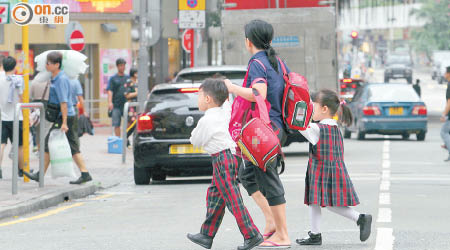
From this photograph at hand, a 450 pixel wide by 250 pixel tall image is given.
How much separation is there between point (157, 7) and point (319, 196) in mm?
18647

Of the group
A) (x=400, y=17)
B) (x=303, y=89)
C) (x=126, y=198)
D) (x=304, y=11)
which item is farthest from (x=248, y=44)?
(x=400, y=17)

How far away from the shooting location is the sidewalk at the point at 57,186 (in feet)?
39.6

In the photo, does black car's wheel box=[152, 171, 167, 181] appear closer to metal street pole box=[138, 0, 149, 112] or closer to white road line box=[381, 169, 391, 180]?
white road line box=[381, 169, 391, 180]

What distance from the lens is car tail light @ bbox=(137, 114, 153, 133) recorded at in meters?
14.9

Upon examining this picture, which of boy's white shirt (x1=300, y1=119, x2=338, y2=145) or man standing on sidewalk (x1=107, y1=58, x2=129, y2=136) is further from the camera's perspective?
man standing on sidewalk (x1=107, y1=58, x2=129, y2=136)

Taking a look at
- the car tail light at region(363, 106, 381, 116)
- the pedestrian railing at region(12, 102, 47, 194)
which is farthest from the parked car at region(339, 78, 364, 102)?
the pedestrian railing at region(12, 102, 47, 194)

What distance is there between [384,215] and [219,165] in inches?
119

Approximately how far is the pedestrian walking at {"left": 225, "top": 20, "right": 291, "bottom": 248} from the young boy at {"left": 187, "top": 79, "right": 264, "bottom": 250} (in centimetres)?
19

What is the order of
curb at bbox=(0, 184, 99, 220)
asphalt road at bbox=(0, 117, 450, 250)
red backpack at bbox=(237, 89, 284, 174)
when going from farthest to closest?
curb at bbox=(0, 184, 99, 220), asphalt road at bbox=(0, 117, 450, 250), red backpack at bbox=(237, 89, 284, 174)

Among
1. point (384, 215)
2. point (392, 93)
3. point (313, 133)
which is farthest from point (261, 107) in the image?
point (392, 93)

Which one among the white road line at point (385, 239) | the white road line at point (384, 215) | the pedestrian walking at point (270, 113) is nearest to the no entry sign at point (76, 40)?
the white road line at point (384, 215)

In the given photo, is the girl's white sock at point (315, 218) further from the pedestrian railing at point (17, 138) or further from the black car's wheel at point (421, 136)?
the black car's wheel at point (421, 136)

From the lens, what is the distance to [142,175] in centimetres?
1552

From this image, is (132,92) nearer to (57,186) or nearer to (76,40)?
(76,40)
